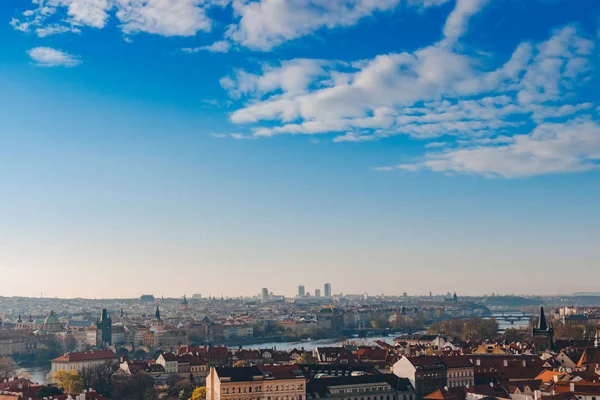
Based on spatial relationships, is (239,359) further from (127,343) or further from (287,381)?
(127,343)

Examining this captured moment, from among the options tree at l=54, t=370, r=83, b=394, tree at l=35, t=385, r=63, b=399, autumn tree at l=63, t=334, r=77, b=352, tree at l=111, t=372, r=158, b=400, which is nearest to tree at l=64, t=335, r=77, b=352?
autumn tree at l=63, t=334, r=77, b=352

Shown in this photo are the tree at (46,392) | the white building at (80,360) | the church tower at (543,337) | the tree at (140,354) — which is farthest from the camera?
the tree at (140,354)

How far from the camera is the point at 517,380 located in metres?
66.9

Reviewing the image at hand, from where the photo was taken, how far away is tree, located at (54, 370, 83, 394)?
70.0m

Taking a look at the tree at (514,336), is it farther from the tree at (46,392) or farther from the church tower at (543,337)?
the tree at (46,392)

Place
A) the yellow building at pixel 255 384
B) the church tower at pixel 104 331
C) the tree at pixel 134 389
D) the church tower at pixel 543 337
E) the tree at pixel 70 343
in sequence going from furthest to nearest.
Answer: the church tower at pixel 104 331 < the tree at pixel 70 343 < the church tower at pixel 543 337 < the tree at pixel 134 389 < the yellow building at pixel 255 384

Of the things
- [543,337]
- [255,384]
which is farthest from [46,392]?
[543,337]

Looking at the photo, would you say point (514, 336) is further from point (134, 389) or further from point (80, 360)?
point (134, 389)

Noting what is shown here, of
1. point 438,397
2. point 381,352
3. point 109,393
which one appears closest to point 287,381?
point 438,397

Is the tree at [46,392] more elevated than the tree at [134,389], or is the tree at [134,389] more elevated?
the tree at [46,392]

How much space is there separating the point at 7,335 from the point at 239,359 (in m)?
73.6

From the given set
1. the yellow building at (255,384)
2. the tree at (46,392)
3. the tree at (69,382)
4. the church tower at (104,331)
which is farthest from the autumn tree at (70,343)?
the yellow building at (255,384)

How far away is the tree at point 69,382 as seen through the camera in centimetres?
7004

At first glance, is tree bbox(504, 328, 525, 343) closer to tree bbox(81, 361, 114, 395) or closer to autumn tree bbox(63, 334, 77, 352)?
tree bbox(81, 361, 114, 395)
